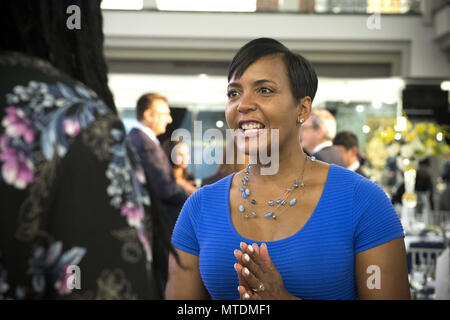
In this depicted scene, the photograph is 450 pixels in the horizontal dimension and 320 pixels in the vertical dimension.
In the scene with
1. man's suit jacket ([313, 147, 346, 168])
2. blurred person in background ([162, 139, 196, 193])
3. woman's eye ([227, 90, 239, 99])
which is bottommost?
blurred person in background ([162, 139, 196, 193])

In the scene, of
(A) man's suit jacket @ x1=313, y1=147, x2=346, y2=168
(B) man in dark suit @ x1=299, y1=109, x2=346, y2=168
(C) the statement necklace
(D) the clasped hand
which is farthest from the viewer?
(B) man in dark suit @ x1=299, y1=109, x2=346, y2=168

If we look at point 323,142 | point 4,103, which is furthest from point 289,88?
point 323,142

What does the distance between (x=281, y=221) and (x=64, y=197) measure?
0.92m

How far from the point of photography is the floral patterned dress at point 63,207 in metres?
0.69

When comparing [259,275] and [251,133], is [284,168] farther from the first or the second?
[259,275]

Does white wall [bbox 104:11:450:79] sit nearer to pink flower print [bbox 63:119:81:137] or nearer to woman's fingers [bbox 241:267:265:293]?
woman's fingers [bbox 241:267:265:293]

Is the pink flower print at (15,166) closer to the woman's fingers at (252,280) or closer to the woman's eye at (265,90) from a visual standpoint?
the woman's fingers at (252,280)

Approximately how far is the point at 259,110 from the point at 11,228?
103 centimetres

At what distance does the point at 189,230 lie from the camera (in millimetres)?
1642

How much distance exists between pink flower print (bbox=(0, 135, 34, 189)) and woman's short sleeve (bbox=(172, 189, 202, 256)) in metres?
0.96

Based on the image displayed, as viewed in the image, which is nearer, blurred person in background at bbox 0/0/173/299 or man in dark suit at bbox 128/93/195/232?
blurred person in background at bbox 0/0/173/299

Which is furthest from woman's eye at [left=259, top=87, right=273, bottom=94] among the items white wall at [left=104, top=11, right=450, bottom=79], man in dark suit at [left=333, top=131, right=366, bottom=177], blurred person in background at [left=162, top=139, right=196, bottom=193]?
white wall at [left=104, top=11, right=450, bottom=79]

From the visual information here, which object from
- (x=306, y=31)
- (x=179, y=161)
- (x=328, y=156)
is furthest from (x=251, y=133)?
(x=306, y=31)

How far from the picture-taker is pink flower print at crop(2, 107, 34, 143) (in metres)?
0.70
